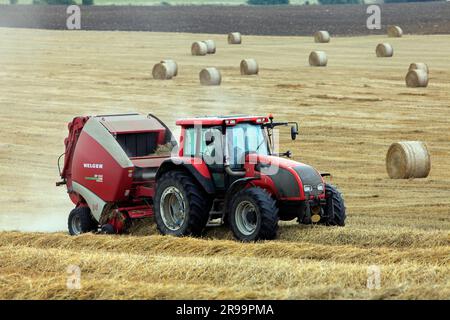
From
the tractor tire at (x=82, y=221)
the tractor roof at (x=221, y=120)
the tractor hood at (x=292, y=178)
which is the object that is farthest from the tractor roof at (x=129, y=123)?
the tractor hood at (x=292, y=178)

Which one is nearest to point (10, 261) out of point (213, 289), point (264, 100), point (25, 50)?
point (213, 289)

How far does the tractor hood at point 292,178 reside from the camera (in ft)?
46.7

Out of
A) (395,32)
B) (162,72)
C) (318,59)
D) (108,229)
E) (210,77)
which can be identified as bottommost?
(108,229)

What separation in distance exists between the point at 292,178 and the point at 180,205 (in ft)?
5.67

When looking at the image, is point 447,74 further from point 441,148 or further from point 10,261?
point 10,261

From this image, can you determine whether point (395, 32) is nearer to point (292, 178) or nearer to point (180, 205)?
point (180, 205)

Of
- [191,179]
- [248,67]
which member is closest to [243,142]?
[191,179]

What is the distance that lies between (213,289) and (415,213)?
922 centimetres

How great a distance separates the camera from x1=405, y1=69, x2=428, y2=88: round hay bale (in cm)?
3741

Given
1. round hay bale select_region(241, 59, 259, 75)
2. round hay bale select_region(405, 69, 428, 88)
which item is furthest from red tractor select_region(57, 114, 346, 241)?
round hay bale select_region(241, 59, 259, 75)

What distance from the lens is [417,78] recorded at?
3738 centimetres

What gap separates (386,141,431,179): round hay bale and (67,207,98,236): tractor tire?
779 centimetres

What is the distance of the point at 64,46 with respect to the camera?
5569 centimetres

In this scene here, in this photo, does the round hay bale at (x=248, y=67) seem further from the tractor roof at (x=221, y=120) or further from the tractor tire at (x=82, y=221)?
A: the tractor roof at (x=221, y=120)
